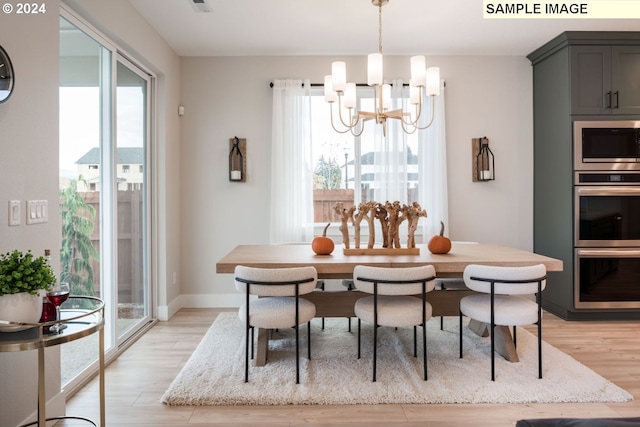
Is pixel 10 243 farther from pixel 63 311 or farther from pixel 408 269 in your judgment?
pixel 408 269

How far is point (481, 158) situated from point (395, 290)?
2.61 meters

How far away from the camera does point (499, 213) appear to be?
15.4 feet

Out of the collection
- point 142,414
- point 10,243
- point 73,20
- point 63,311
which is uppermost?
point 73,20

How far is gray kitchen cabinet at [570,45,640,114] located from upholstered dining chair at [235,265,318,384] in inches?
127

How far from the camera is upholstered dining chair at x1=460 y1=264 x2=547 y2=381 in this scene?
2.65 m

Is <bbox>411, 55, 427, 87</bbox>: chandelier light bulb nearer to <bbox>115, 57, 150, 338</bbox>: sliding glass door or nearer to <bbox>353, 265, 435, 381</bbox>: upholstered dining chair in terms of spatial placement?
<bbox>353, 265, 435, 381</bbox>: upholstered dining chair

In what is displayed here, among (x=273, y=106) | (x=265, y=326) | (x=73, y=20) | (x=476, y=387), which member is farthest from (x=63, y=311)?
(x=273, y=106)

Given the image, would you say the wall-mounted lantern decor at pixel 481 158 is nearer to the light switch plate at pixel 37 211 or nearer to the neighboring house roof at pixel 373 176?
the neighboring house roof at pixel 373 176

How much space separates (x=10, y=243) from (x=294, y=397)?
168 cm

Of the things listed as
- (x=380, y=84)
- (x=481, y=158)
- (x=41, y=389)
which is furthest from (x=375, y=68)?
(x=41, y=389)

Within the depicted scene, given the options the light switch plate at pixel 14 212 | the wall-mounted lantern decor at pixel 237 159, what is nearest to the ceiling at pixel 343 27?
the wall-mounted lantern decor at pixel 237 159

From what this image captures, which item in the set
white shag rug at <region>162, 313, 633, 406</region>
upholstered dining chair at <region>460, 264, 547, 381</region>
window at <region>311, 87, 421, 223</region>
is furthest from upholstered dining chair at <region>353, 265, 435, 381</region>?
window at <region>311, 87, 421, 223</region>

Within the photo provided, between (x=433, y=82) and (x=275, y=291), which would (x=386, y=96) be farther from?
(x=275, y=291)

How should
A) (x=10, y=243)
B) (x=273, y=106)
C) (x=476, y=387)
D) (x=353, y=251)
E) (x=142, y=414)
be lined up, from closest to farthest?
1. (x=10, y=243)
2. (x=142, y=414)
3. (x=476, y=387)
4. (x=353, y=251)
5. (x=273, y=106)
